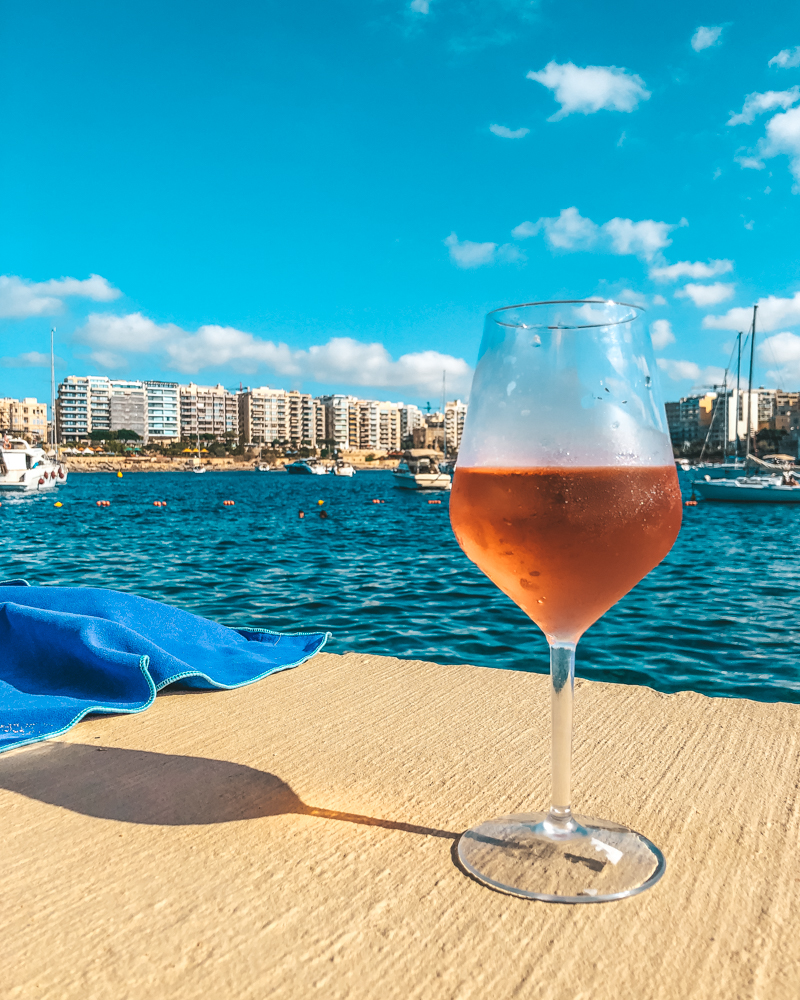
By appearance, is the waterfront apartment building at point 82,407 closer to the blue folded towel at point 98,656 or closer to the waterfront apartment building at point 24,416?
the waterfront apartment building at point 24,416

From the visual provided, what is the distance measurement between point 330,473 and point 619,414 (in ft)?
408

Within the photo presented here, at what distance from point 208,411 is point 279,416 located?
17.5 meters

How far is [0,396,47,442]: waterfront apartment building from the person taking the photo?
16134 cm

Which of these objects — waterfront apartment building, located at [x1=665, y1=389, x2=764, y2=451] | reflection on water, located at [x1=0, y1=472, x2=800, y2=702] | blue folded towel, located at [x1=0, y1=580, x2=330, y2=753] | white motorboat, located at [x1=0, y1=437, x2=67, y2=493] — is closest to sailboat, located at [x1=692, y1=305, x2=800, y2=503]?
reflection on water, located at [x1=0, y1=472, x2=800, y2=702]

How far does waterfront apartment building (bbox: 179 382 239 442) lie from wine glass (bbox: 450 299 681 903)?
178476 mm

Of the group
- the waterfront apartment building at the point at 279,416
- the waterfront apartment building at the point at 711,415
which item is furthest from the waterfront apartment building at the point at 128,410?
the waterfront apartment building at the point at 711,415

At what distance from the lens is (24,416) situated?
167 metres

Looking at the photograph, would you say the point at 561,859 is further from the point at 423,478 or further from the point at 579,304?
the point at 423,478

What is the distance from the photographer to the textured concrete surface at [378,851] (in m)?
1.12

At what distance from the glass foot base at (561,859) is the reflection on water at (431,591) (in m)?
5.11

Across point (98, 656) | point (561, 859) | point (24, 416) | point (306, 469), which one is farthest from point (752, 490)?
point (24, 416)

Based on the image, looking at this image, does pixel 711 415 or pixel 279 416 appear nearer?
pixel 711 415

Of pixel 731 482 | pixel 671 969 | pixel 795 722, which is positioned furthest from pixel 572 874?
pixel 731 482

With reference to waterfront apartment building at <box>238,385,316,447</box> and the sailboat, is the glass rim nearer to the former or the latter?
the sailboat
